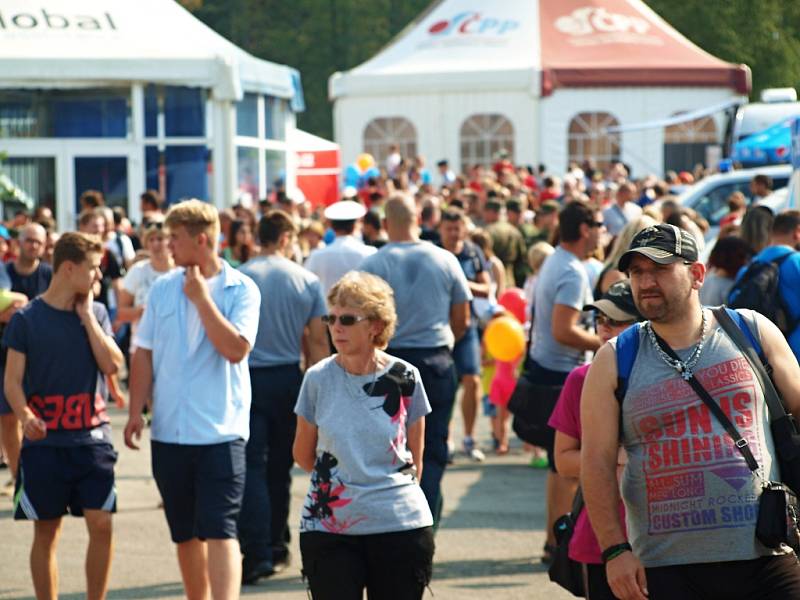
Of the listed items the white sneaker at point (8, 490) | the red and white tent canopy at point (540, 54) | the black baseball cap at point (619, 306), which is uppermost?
the red and white tent canopy at point (540, 54)

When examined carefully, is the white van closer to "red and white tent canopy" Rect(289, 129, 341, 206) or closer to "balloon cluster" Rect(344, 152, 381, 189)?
"balloon cluster" Rect(344, 152, 381, 189)

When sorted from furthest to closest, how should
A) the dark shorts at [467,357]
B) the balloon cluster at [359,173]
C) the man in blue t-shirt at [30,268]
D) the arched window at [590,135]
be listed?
1. the arched window at [590,135]
2. the balloon cluster at [359,173]
3. the dark shorts at [467,357]
4. the man in blue t-shirt at [30,268]

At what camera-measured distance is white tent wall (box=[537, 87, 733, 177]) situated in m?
34.3

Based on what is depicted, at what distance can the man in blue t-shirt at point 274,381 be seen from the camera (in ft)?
26.7

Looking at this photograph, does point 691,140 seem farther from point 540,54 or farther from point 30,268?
point 30,268

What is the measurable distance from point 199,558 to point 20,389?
3.60 feet

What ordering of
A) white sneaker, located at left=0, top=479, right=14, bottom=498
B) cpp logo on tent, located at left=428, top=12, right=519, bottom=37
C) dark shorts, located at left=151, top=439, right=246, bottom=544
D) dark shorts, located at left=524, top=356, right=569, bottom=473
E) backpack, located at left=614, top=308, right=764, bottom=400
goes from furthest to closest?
cpp logo on tent, located at left=428, top=12, right=519, bottom=37 < white sneaker, located at left=0, top=479, right=14, bottom=498 < dark shorts, located at left=524, top=356, right=569, bottom=473 < dark shorts, located at left=151, top=439, right=246, bottom=544 < backpack, located at left=614, top=308, right=764, bottom=400

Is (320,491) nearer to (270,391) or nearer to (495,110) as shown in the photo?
(270,391)

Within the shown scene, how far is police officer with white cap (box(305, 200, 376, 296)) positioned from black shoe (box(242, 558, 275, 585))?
3066 millimetres

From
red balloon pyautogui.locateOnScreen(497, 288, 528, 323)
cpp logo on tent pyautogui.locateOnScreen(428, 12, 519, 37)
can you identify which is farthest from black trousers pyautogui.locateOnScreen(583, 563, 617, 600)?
cpp logo on tent pyautogui.locateOnScreen(428, 12, 519, 37)

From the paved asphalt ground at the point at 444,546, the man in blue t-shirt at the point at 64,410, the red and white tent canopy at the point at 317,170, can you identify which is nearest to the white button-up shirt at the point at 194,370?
the man in blue t-shirt at the point at 64,410

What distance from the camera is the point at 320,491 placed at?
5504 mm

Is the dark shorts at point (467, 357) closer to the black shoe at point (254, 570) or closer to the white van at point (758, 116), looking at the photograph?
the black shoe at point (254, 570)

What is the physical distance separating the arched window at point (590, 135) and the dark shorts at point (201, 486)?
93.4 feet
